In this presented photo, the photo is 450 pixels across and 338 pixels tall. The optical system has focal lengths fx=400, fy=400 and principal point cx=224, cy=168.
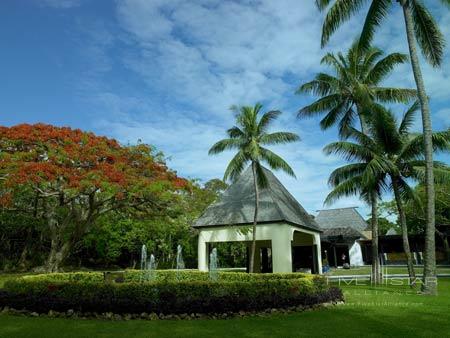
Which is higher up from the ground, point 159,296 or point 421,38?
point 421,38

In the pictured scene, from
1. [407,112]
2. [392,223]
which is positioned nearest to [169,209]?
[407,112]

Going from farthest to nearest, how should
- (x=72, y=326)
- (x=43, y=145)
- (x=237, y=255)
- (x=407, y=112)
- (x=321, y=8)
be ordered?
(x=237, y=255) → (x=407, y=112) → (x=43, y=145) → (x=321, y=8) → (x=72, y=326)

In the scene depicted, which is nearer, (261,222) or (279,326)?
(279,326)

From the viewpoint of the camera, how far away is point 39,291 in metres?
10.8

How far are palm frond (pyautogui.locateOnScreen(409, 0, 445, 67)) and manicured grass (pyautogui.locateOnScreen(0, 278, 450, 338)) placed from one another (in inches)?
365

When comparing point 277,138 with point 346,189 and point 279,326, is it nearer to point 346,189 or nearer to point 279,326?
point 346,189

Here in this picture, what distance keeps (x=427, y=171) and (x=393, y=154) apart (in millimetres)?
4469

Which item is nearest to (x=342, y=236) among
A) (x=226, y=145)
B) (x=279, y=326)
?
(x=226, y=145)

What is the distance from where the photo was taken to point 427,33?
15188 mm

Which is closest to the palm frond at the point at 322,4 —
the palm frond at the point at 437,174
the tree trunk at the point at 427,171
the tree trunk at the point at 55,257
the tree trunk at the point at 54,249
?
the tree trunk at the point at 427,171

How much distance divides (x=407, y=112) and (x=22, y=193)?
17711 mm

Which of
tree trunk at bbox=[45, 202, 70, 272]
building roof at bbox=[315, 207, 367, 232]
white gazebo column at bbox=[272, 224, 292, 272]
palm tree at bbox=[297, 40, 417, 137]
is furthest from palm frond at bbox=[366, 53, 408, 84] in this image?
building roof at bbox=[315, 207, 367, 232]

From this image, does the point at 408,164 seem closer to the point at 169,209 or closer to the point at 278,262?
the point at 278,262

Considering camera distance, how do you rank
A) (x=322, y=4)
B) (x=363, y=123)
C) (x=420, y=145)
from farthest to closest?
(x=363, y=123)
(x=420, y=145)
(x=322, y=4)
